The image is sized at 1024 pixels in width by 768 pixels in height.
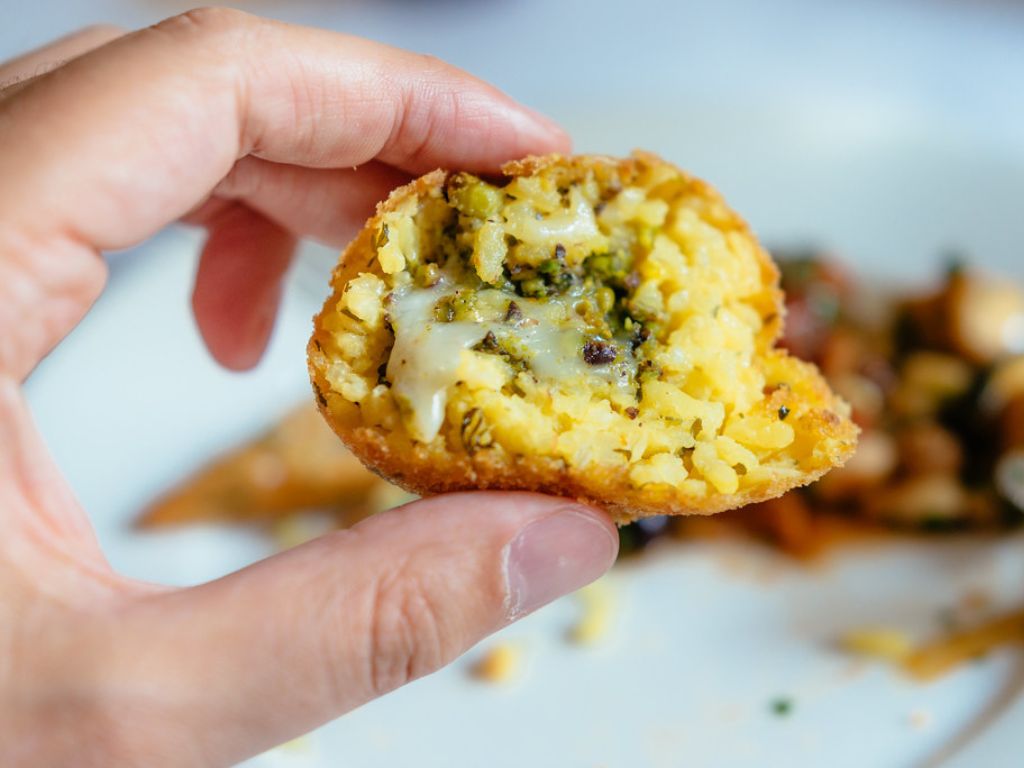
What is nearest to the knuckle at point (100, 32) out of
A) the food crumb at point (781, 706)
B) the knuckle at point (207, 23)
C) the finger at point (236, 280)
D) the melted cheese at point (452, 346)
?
the finger at point (236, 280)

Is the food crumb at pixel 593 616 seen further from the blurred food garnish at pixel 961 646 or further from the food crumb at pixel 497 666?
the blurred food garnish at pixel 961 646

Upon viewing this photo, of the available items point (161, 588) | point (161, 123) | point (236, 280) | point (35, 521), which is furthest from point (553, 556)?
point (236, 280)

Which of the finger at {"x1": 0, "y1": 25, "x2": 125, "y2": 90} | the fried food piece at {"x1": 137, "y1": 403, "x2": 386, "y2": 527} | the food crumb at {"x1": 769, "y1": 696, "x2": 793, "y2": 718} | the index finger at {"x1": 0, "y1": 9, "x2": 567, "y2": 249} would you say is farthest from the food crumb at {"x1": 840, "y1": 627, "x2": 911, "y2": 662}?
the finger at {"x1": 0, "y1": 25, "x2": 125, "y2": 90}

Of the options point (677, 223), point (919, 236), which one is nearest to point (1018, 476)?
point (919, 236)

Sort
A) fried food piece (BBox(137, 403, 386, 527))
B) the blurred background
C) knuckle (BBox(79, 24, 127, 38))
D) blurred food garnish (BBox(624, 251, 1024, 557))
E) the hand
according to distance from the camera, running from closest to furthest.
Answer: the hand < knuckle (BBox(79, 24, 127, 38)) < the blurred background < fried food piece (BBox(137, 403, 386, 527)) < blurred food garnish (BBox(624, 251, 1024, 557))

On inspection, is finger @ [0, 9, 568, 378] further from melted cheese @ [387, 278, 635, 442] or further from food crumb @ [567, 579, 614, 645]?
food crumb @ [567, 579, 614, 645]

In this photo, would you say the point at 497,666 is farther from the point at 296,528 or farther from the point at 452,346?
the point at 452,346
